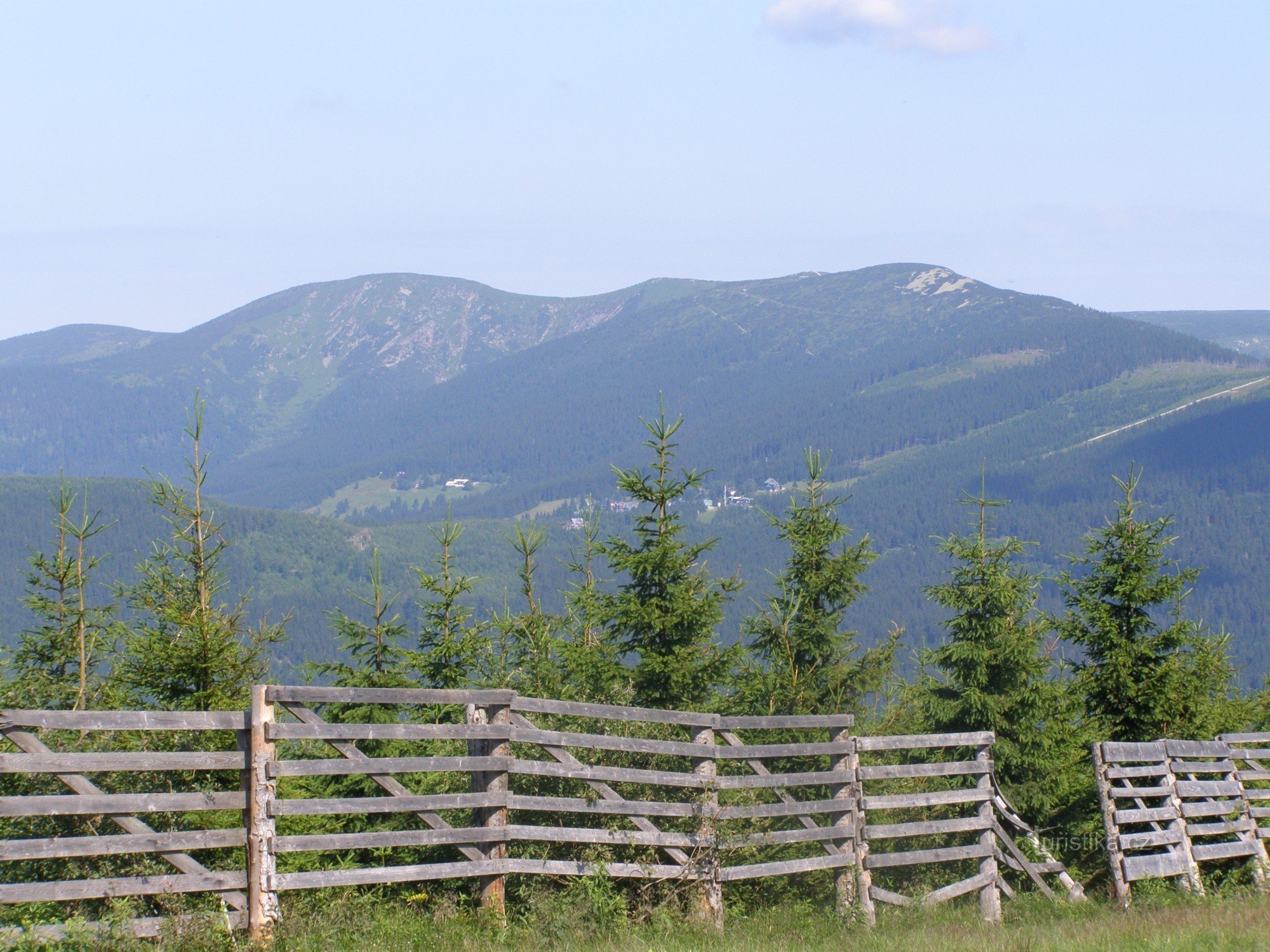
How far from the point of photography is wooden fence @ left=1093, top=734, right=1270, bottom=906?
12766 millimetres

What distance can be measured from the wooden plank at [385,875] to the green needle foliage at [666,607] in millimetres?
6143

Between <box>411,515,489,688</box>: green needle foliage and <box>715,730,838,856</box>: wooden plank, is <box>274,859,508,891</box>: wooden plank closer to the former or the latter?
<box>715,730,838,856</box>: wooden plank

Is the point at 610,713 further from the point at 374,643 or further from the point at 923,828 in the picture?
the point at 374,643

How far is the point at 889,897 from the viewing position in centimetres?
1142

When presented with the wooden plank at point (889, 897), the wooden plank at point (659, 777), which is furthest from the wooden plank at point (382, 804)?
the wooden plank at point (889, 897)

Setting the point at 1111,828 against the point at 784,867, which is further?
the point at 1111,828

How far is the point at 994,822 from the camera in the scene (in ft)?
41.3

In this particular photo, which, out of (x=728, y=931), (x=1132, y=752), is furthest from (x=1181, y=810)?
(x=728, y=931)

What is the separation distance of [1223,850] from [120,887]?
460 inches

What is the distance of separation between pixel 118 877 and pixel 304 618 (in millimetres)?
194066

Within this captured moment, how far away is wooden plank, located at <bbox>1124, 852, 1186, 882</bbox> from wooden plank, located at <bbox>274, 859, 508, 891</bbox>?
6.93 meters

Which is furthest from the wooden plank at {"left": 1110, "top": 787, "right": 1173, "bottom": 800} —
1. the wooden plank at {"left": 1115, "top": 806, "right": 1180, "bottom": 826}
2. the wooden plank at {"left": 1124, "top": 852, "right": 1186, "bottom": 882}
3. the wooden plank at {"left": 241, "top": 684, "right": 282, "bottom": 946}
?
the wooden plank at {"left": 241, "top": 684, "right": 282, "bottom": 946}

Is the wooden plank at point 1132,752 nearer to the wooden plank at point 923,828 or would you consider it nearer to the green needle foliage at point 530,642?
the wooden plank at point 923,828

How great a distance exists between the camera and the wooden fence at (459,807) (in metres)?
7.99
